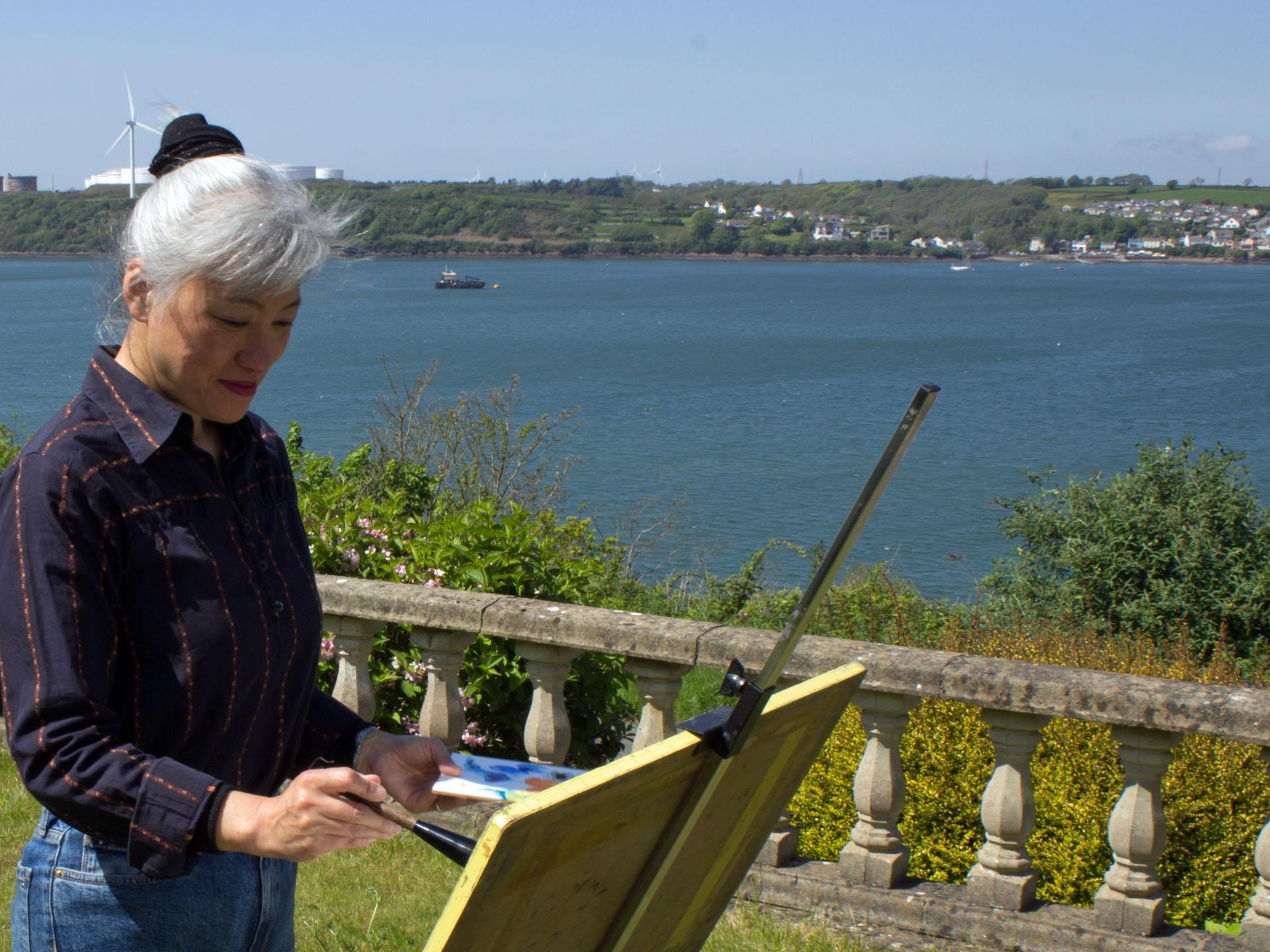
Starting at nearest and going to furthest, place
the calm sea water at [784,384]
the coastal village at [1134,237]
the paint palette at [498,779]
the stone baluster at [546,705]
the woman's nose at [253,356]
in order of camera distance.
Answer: the paint palette at [498,779] < the woman's nose at [253,356] < the stone baluster at [546,705] < the calm sea water at [784,384] < the coastal village at [1134,237]

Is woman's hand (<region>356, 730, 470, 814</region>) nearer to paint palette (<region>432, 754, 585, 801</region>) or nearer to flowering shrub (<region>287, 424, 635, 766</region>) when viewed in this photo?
paint palette (<region>432, 754, 585, 801</region>)

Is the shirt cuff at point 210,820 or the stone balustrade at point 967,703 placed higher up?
the shirt cuff at point 210,820

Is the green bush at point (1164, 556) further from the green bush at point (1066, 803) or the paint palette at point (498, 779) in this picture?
the paint palette at point (498, 779)

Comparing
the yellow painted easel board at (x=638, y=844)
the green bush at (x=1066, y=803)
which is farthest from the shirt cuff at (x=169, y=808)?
the green bush at (x=1066, y=803)

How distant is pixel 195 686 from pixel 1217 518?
33.0ft

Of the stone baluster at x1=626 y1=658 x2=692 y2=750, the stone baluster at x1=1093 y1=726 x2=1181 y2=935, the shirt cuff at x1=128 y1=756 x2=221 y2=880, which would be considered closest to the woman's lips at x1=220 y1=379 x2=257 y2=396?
the shirt cuff at x1=128 y1=756 x2=221 y2=880

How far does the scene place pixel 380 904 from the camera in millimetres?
4000

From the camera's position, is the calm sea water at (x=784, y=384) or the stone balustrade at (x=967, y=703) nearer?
the stone balustrade at (x=967, y=703)

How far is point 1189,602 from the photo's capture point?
33.1ft

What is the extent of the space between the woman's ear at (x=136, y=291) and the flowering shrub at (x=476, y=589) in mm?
3142

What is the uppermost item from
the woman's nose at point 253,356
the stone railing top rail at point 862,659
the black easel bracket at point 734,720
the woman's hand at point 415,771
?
the woman's nose at point 253,356

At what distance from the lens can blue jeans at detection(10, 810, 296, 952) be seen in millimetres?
1866

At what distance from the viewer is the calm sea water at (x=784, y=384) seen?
90.6 ft

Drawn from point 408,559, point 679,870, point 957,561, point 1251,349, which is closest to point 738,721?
point 679,870
